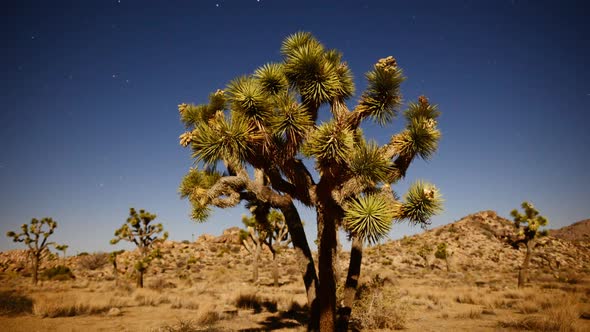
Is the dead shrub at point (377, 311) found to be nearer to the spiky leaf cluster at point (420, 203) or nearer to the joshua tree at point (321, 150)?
the joshua tree at point (321, 150)

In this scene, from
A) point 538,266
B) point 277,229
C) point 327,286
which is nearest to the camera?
point 327,286

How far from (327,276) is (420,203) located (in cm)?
243

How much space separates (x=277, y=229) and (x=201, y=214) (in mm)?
13156

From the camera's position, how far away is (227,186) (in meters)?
8.01

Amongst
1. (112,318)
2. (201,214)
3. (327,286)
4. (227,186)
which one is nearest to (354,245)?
(327,286)

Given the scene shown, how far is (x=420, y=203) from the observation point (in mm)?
6406

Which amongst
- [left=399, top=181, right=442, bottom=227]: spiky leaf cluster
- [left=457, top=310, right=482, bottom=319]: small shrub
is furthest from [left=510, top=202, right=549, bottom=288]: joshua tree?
[left=399, top=181, right=442, bottom=227]: spiky leaf cluster

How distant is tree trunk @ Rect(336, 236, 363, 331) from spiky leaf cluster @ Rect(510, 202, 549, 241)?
16093mm

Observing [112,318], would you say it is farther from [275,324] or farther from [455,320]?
[455,320]

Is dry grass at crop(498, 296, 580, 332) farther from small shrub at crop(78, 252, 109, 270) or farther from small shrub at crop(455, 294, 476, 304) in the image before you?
small shrub at crop(78, 252, 109, 270)

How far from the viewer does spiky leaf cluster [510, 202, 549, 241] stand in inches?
738

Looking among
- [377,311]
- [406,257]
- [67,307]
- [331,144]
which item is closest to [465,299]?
[377,311]

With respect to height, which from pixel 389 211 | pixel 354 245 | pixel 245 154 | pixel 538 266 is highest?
pixel 245 154

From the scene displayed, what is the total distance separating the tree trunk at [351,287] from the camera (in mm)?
7864
